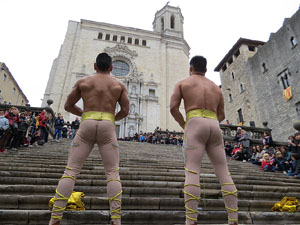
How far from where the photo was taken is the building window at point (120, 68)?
1277 inches

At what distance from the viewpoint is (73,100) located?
2920mm

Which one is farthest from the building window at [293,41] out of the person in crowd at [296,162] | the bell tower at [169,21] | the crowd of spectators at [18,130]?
the bell tower at [169,21]

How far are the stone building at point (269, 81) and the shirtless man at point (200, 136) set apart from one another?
19.3 metres

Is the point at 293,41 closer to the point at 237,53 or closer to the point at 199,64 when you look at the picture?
the point at 237,53


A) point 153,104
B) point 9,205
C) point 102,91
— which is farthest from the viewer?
point 153,104

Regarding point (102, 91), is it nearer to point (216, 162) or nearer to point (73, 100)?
point (73, 100)

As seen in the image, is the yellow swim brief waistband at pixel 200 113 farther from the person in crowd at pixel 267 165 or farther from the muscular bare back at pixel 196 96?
the person in crowd at pixel 267 165

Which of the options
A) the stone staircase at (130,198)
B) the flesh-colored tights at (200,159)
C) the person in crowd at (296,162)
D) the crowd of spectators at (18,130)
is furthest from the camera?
the person in crowd at (296,162)

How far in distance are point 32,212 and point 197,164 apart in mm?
2332

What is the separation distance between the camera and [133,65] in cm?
3303

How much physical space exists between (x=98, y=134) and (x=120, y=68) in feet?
103

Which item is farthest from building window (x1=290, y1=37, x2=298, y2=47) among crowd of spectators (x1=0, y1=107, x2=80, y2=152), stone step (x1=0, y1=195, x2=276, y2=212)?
crowd of spectators (x1=0, y1=107, x2=80, y2=152)

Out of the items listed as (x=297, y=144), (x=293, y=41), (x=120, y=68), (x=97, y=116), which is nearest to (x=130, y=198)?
(x=97, y=116)

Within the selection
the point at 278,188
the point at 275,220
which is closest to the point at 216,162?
the point at 275,220
